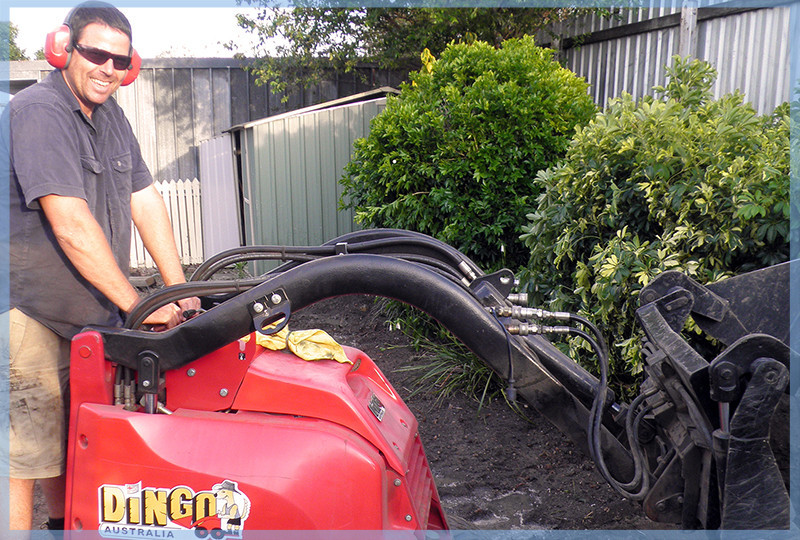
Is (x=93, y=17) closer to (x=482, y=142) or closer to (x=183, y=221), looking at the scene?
(x=482, y=142)

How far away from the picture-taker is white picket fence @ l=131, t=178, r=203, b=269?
10172 millimetres

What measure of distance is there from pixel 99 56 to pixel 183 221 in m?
8.25

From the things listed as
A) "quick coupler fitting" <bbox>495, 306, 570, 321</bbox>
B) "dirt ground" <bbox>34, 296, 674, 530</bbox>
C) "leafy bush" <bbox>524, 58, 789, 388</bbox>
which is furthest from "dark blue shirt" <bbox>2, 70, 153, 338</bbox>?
"leafy bush" <bbox>524, 58, 789, 388</bbox>

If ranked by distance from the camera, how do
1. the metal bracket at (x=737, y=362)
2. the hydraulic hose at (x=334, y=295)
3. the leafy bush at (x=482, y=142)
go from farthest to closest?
the leafy bush at (x=482, y=142)
the hydraulic hose at (x=334, y=295)
the metal bracket at (x=737, y=362)

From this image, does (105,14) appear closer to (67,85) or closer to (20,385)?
(67,85)

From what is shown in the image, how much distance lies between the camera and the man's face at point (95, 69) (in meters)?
2.38

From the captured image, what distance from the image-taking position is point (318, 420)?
191cm

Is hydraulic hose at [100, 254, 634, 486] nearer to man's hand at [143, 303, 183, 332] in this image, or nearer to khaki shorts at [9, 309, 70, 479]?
man's hand at [143, 303, 183, 332]

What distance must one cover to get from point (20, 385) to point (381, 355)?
341 centimetres

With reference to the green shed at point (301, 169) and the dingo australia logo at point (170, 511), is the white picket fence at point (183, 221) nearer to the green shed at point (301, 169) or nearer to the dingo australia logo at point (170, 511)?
the green shed at point (301, 169)

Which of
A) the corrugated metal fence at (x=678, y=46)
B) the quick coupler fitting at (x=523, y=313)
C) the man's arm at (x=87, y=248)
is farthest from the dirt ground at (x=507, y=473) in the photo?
the corrugated metal fence at (x=678, y=46)

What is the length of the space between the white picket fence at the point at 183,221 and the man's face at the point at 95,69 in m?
7.98

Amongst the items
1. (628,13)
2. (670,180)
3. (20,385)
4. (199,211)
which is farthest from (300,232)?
(20,385)

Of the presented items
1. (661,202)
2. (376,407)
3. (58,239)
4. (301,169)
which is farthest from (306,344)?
(301,169)
